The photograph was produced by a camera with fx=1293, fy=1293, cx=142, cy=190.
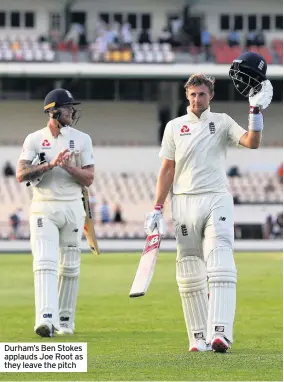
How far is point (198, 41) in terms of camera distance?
57500 millimetres

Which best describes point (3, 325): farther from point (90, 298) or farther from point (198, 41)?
point (198, 41)

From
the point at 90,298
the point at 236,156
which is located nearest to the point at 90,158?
the point at 90,298

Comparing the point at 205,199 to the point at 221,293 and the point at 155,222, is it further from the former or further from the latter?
the point at 221,293

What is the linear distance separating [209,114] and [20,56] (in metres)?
44.1

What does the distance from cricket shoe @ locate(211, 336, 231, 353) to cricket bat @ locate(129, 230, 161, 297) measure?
69 cm

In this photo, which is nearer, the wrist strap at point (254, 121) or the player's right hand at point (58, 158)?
the wrist strap at point (254, 121)

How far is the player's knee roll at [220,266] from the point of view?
10.6m

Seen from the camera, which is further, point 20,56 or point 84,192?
point 20,56

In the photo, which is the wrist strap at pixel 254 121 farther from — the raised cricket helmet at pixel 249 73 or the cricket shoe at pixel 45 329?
the cricket shoe at pixel 45 329

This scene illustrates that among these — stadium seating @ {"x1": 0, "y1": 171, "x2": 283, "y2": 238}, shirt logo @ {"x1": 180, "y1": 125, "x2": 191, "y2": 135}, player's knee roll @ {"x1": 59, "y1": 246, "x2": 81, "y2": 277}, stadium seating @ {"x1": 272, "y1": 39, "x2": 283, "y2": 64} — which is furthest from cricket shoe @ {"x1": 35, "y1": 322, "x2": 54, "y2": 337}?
stadium seating @ {"x1": 272, "y1": 39, "x2": 283, "y2": 64}

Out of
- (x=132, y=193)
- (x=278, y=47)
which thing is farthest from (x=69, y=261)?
(x=278, y=47)

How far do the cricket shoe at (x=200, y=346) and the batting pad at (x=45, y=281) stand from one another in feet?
6.04

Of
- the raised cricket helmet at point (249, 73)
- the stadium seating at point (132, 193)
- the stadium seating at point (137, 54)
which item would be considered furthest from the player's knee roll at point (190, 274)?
the stadium seating at point (137, 54)

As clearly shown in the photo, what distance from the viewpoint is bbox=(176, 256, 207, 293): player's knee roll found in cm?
1095
